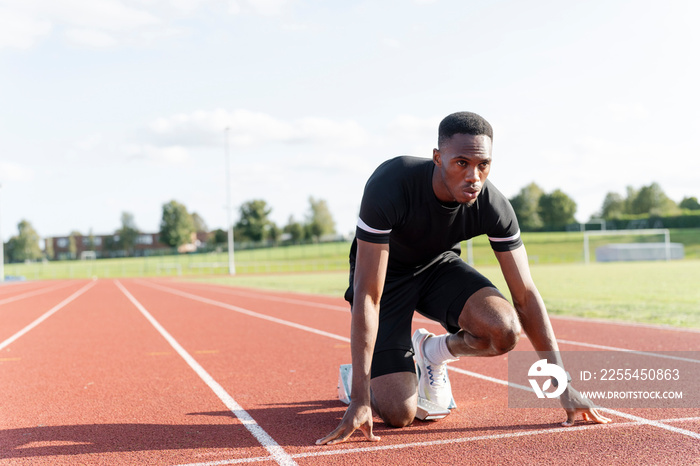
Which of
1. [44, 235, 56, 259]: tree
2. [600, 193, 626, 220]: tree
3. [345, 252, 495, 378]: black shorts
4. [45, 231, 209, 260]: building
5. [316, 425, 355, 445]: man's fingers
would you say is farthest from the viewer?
[44, 235, 56, 259]: tree

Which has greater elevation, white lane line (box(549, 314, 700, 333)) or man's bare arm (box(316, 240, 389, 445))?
man's bare arm (box(316, 240, 389, 445))

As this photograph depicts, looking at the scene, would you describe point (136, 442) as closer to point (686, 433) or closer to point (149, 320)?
point (686, 433)

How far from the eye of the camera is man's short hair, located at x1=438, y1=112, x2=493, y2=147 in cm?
346

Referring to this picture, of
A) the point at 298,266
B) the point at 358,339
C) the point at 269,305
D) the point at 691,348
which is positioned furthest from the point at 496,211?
the point at 298,266

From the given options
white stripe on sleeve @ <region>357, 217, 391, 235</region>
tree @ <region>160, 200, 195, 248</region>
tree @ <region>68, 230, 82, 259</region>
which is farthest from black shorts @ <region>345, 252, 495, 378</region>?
tree @ <region>68, 230, 82, 259</region>

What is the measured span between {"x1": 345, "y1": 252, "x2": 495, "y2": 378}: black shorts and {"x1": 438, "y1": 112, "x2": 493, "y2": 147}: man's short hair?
106cm

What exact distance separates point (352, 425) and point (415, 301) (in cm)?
122

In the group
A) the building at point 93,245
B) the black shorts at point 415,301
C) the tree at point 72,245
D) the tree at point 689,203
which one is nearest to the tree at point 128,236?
the building at point 93,245

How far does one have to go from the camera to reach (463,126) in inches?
136

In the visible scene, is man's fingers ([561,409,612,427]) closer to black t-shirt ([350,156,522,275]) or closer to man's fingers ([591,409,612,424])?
man's fingers ([591,409,612,424])

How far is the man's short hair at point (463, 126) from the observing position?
346 cm

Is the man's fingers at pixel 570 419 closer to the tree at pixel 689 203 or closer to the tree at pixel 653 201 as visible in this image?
the tree at pixel 653 201

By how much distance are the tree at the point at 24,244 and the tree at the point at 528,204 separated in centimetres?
8142

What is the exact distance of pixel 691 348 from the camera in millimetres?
6660
